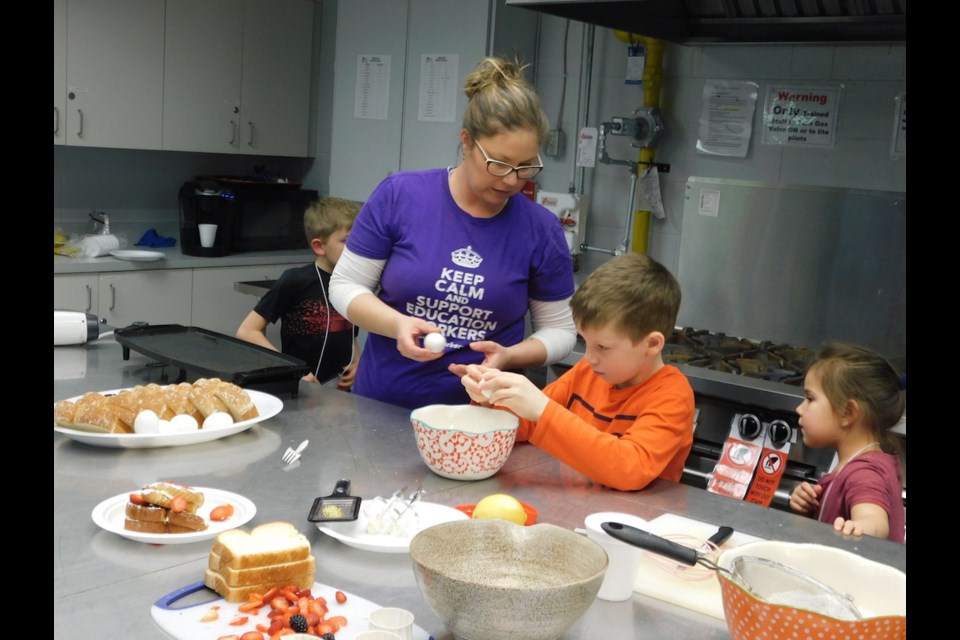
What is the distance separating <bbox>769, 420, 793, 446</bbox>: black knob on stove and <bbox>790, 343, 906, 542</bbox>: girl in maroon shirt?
2.01 ft

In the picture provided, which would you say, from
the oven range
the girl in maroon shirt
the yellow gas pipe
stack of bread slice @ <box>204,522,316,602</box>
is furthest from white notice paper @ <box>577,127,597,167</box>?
stack of bread slice @ <box>204,522,316,602</box>

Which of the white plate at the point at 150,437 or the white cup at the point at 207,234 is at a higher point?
the white cup at the point at 207,234

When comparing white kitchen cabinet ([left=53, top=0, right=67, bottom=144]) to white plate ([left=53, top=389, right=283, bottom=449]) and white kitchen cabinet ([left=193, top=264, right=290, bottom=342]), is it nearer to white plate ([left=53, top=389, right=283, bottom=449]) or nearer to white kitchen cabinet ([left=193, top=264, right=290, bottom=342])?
white kitchen cabinet ([left=193, top=264, right=290, bottom=342])

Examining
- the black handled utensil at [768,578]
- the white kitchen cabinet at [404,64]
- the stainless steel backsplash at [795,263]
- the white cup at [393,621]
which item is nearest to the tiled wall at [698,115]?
the stainless steel backsplash at [795,263]

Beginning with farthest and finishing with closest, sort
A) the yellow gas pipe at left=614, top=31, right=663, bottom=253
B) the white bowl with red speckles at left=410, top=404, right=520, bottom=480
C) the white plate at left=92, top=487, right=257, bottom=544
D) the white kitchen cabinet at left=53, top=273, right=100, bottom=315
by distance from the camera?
the white kitchen cabinet at left=53, top=273, right=100, bottom=315 → the yellow gas pipe at left=614, top=31, right=663, bottom=253 → the white bowl with red speckles at left=410, top=404, right=520, bottom=480 → the white plate at left=92, top=487, right=257, bottom=544

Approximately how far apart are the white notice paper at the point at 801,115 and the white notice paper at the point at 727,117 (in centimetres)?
7

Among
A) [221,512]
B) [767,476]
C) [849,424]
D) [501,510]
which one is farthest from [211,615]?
[767,476]

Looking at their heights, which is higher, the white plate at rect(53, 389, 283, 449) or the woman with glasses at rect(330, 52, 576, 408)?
the woman with glasses at rect(330, 52, 576, 408)

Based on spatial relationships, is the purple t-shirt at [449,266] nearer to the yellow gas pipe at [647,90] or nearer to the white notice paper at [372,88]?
the yellow gas pipe at [647,90]

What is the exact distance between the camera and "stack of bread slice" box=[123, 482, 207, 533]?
1.28m

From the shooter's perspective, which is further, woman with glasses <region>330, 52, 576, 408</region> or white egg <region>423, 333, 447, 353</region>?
woman with glasses <region>330, 52, 576, 408</region>

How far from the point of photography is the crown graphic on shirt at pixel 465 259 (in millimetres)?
2037
